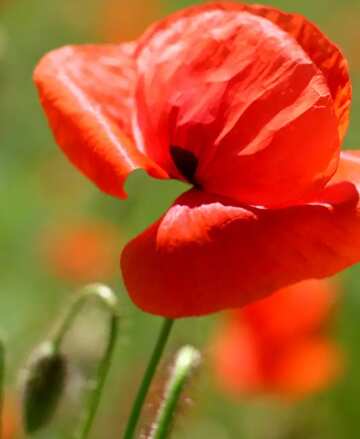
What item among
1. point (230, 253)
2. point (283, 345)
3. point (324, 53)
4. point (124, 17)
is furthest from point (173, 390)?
point (124, 17)

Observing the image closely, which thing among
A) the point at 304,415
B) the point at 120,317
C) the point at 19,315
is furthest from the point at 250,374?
the point at 120,317

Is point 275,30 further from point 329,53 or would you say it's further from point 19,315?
point 19,315

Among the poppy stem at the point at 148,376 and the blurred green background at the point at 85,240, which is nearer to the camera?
the poppy stem at the point at 148,376

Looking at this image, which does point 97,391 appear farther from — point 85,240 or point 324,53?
point 85,240

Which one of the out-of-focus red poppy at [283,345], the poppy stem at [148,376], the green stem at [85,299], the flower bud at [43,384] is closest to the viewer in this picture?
the poppy stem at [148,376]

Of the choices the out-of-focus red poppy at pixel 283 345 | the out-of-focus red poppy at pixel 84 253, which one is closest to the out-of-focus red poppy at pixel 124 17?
the out-of-focus red poppy at pixel 84 253

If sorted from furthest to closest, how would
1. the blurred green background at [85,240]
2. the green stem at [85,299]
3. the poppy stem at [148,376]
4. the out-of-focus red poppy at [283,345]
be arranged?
the blurred green background at [85,240], the out-of-focus red poppy at [283,345], the green stem at [85,299], the poppy stem at [148,376]

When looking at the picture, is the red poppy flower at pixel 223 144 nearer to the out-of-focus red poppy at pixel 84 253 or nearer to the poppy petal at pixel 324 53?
the poppy petal at pixel 324 53

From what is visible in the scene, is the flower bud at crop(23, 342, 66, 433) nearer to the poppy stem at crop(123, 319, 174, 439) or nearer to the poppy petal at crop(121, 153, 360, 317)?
the poppy stem at crop(123, 319, 174, 439)

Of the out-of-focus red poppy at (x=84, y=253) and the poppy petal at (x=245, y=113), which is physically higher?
the poppy petal at (x=245, y=113)
